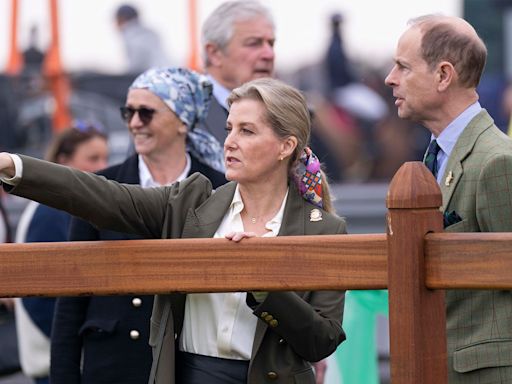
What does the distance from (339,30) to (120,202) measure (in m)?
9.36

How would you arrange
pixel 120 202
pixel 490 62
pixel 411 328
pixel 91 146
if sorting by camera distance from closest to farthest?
pixel 411 328
pixel 120 202
pixel 91 146
pixel 490 62

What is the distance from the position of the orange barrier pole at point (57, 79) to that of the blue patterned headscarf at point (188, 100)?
222 inches

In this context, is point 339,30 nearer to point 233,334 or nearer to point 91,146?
point 91,146

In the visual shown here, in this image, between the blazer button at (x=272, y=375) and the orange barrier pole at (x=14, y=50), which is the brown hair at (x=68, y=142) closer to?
the blazer button at (x=272, y=375)

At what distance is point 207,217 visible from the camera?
162 inches

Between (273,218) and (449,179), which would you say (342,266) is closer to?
(273,218)

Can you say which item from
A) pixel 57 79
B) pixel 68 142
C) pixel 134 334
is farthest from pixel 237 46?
pixel 57 79

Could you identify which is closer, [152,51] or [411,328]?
[411,328]

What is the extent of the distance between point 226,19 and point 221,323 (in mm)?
2317

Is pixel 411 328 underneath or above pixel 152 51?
underneath

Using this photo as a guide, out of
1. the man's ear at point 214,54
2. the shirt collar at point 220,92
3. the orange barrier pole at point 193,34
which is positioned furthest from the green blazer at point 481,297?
the orange barrier pole at point 193,34

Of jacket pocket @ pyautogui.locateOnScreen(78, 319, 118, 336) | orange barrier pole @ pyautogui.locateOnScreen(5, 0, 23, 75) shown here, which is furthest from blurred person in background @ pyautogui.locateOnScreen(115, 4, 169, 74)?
jacket pocket @ pyautogui.locateOnScreen(78, 319, 118, 336)

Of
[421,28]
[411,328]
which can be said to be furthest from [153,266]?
[421,28]

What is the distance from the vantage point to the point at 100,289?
3.88 m
